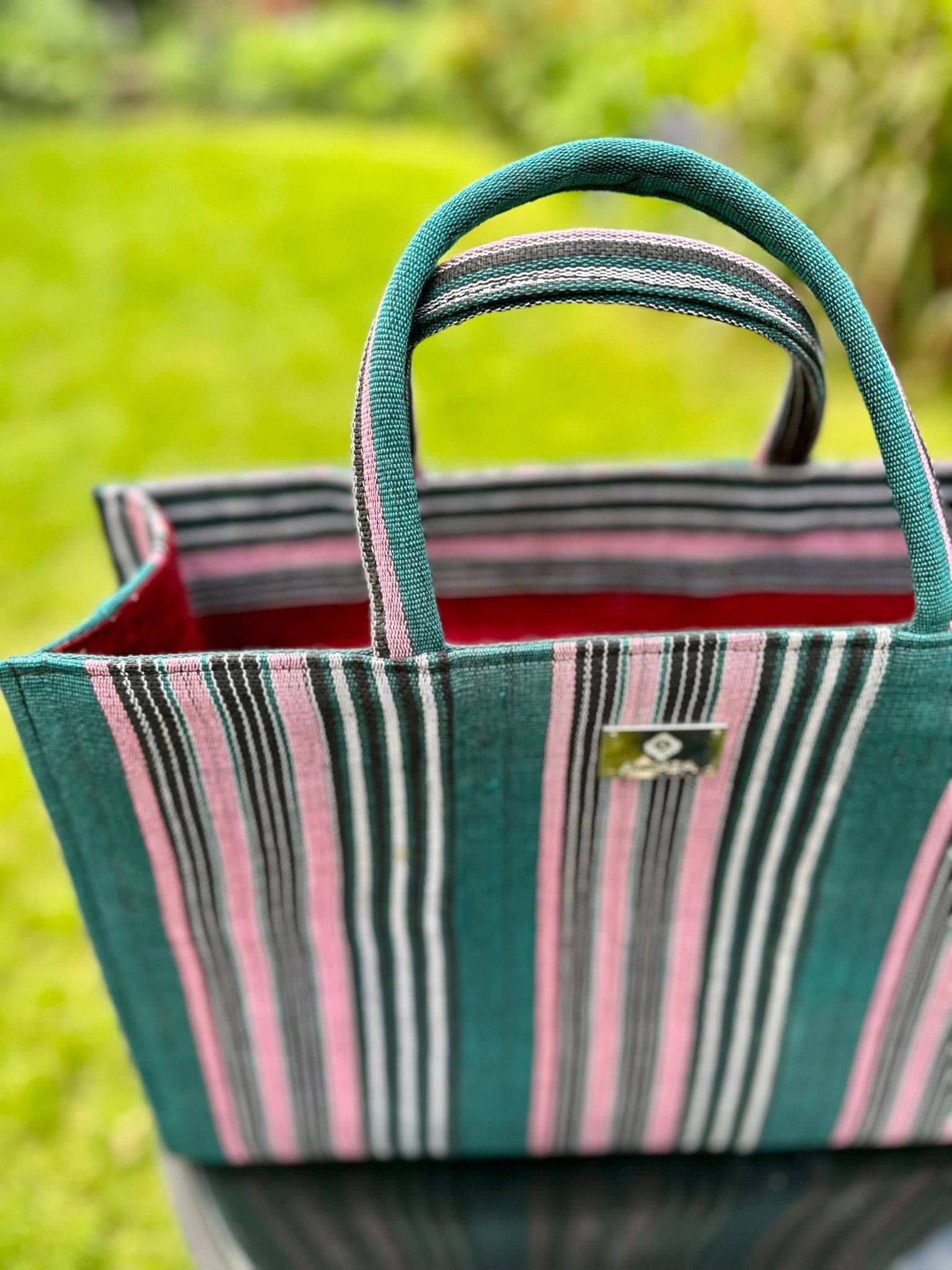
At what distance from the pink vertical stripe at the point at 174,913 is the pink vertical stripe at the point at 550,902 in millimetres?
188

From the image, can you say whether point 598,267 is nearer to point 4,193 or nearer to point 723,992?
point 723,992

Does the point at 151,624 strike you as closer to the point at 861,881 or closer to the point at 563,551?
the point at 563,551

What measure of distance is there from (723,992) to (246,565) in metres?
0.40

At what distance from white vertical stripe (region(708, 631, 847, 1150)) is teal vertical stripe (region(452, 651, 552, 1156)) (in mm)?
121

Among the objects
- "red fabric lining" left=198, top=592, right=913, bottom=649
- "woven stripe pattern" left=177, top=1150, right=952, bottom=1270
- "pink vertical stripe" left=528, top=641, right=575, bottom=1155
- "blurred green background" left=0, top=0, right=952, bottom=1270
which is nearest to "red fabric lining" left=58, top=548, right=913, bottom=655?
"red fabric lining" left=198, top=592, right=913, bottom=649

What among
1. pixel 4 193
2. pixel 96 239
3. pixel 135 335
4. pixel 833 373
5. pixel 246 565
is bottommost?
pixel 246 565

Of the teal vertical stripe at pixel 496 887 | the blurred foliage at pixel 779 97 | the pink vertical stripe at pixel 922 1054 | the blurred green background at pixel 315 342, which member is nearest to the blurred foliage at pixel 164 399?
the blurred green background at pixel 315 342

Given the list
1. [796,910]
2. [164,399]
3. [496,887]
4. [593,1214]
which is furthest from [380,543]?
[164,399]

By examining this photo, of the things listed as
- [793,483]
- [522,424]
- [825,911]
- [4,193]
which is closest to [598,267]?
[793,483]

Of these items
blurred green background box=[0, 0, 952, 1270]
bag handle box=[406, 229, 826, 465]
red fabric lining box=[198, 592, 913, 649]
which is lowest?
red fabric lining box=[198, 592, 913, 649]

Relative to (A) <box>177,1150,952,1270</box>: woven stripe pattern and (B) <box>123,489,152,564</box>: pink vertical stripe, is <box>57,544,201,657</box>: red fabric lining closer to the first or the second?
(B) <box>123,489,152,564</box>: pink vertical stripe

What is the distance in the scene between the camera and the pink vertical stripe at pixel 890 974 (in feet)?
1.49

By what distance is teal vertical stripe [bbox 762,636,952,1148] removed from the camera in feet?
1.34

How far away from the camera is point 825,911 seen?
1.58ft
